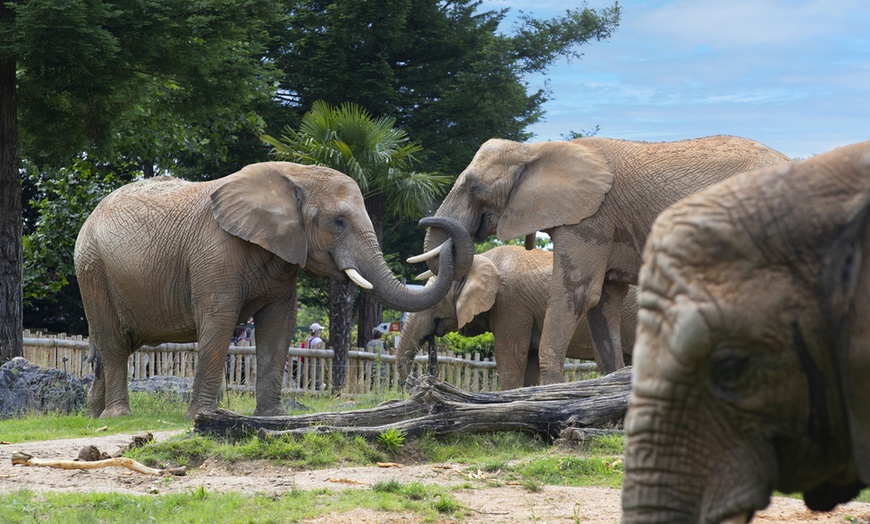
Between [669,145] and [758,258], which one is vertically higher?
[669,145]

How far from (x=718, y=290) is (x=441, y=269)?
30.3 ft

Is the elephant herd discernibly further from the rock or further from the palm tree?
the palm tree

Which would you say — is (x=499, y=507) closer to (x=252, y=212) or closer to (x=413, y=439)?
(x=413, y=439)

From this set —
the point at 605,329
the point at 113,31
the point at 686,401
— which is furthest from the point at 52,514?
the point at 113,31

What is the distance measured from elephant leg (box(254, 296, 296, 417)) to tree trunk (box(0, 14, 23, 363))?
4.48 metres

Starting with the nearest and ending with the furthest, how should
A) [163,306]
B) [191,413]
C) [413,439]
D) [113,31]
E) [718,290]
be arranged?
[718,290], [413,439], [191,413], [163,306], [113,31]

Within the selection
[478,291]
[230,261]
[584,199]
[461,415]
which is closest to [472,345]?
[478,291]

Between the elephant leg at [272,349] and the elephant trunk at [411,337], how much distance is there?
3.58 m

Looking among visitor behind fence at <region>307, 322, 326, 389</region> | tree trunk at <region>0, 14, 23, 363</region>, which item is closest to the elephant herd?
tree trunk at <region>0, 14, 23, 363</region>

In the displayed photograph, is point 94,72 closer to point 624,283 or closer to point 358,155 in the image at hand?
point 358,155

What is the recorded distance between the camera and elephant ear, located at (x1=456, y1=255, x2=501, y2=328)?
1423 cm

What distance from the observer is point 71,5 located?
14.1 meters

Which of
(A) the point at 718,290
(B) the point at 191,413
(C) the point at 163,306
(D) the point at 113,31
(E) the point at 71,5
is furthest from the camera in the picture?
(D) the point at 113,31

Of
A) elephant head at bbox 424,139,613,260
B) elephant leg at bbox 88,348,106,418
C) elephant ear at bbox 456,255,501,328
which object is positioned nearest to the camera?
A: elephant head at bbox 424,139,613,260
